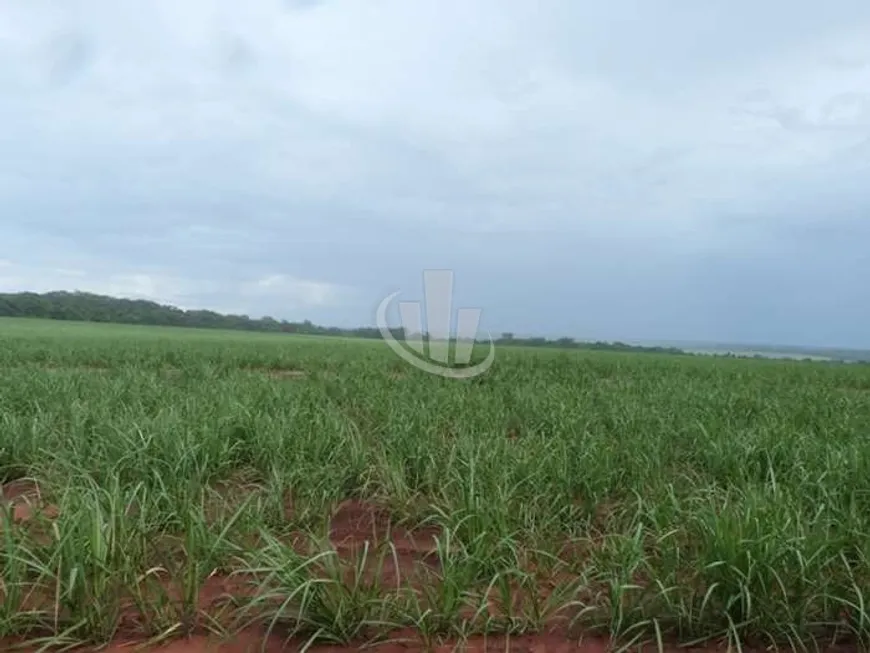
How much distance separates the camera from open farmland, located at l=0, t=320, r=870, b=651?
6.99 ft

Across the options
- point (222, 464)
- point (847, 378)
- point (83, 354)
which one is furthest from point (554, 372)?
point (83, 354)

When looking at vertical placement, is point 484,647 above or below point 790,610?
below

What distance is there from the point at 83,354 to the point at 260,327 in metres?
45.2

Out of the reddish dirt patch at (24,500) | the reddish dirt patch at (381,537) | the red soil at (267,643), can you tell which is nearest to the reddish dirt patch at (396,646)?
the red soil at (267,643)

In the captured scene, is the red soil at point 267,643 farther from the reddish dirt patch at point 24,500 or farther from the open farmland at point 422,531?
the reddish dirt patch at point 24,500

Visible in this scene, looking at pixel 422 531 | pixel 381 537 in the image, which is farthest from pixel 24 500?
pixel 422 531

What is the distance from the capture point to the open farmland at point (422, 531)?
2.13 metres

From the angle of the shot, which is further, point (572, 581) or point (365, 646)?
point (572, 581)

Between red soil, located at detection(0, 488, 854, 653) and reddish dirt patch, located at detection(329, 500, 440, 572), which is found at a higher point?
reddish dirt patch, located at detection(329, 500, 440, 572)

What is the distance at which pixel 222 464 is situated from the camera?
Result: 3.63 m

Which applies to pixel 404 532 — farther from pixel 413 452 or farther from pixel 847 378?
pixel 847 378

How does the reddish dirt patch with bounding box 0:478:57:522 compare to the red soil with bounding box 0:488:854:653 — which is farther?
the reddish dirt patch with bounding box 0:478:57:522

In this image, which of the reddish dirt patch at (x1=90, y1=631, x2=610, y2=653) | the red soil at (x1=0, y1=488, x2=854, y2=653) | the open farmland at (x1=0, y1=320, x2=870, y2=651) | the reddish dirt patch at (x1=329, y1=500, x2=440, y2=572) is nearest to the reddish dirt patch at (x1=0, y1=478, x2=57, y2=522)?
the open farmland at (x1=0, y1=320, x2=870, y2=651)

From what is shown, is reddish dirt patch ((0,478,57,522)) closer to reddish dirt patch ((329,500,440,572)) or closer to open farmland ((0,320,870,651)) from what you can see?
open farmland ((0,320,870,651))
